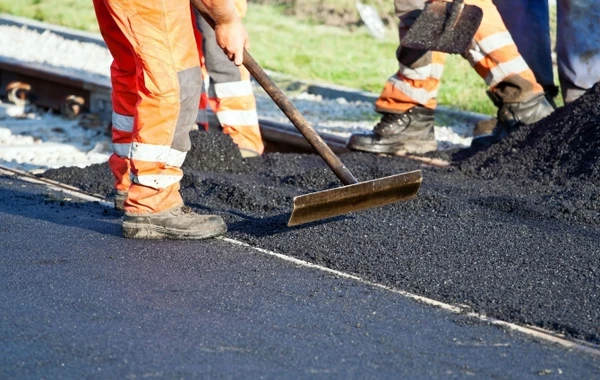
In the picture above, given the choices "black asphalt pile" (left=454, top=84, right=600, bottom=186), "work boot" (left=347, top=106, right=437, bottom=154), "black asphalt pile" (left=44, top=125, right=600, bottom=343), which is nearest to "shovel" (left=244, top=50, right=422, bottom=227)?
"black asphalt pile" (left=44, top=125, right=600, bottom=343)

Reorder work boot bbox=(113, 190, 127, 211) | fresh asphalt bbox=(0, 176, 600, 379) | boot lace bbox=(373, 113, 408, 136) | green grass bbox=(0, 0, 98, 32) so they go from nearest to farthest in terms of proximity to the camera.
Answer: fresh asphalt bbox=(0, 176, 600, 379)
work boot bbox=(113, 190, 127, 211)
boot lace bbox=(373, 113, 408, 136)
green grass bbox=(0, 0, 98, 32)

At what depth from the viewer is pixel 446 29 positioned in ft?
21.8

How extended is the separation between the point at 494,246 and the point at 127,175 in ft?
6.30

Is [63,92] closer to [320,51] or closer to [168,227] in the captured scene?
[320,51]

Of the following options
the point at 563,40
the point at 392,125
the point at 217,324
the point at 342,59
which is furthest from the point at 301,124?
the point at 342,59

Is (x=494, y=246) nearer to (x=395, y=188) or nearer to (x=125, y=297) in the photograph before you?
(x=395, y=188)

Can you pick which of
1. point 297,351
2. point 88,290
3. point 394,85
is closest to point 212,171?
point 394,85

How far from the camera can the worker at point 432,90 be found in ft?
22.5

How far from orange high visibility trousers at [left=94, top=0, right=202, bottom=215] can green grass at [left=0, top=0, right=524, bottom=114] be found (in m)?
4.21

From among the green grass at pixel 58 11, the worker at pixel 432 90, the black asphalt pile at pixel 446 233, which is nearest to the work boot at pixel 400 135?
the worker at pixel 432 90

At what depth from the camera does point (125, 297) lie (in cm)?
395

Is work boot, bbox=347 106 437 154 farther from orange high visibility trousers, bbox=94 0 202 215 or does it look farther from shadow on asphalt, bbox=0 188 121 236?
orange high visibility trousers, bbox=94 0 202 215

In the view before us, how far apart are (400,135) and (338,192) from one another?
8.53 ft

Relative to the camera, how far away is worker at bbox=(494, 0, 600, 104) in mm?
7211
